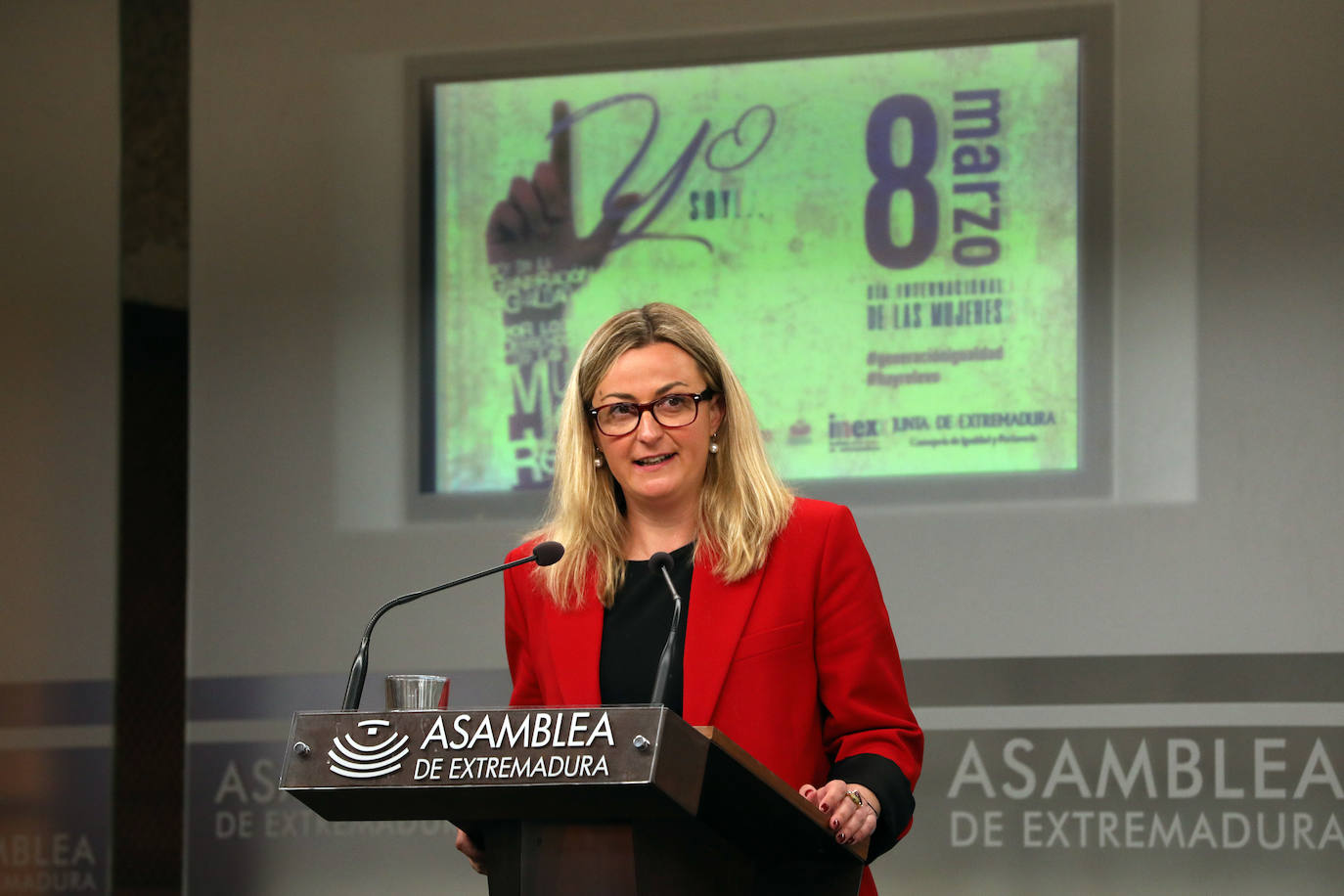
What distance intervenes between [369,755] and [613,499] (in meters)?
0.76

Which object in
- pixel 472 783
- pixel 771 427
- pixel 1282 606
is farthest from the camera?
pixel 771 427

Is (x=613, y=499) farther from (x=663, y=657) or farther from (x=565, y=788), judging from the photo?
(x=565, y=788)

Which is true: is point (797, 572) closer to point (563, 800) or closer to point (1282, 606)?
point (563, 800)

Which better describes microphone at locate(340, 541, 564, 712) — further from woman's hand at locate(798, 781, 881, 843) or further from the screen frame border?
the screen frame border

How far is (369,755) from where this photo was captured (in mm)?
1531

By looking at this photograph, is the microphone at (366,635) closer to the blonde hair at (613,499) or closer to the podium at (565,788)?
the podium at (565,788)

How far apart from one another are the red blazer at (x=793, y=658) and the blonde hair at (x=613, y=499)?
0.11ft

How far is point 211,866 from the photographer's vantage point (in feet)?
13.5

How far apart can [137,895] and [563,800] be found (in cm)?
313

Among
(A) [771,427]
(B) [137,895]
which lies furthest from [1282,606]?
(B) [137,895]

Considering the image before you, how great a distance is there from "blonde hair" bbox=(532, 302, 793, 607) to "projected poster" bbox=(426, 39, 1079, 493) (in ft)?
5.74

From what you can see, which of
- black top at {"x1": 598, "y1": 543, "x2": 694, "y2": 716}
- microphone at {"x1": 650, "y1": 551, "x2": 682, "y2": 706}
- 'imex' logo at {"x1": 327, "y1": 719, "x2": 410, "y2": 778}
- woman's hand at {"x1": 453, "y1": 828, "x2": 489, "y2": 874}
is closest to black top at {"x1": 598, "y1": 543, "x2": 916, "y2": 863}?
black top at {"x1": 598, "y1": 543, "x2": 694, "y2": 716}

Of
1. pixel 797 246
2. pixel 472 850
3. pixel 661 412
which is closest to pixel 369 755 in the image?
pixel 472 850

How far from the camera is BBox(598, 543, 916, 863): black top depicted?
1.86 m
